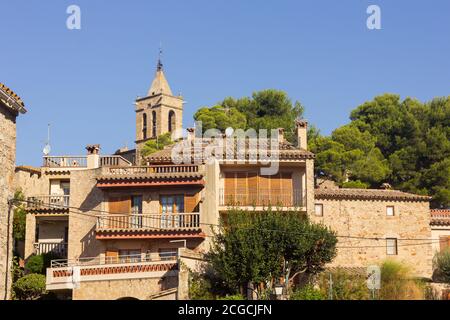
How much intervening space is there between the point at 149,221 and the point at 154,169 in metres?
3.05

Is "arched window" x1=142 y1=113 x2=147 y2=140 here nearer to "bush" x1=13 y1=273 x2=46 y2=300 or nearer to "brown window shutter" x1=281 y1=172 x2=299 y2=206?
"brown window shutter" x1=281 y1=172 x2=299 y2=206

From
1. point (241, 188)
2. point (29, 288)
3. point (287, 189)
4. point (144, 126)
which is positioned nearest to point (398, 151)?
point (287, 189)

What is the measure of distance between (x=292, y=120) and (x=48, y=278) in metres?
33.6

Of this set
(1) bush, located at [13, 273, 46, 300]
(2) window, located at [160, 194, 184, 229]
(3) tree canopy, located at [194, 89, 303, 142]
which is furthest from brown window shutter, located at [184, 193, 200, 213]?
(3) tree canopy, located at [194, 89, 303, 142]

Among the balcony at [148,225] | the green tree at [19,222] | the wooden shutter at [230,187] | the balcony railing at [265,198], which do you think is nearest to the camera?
the balcony at [148,225]

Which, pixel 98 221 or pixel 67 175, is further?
pixel 67 175

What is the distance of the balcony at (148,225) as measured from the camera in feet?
132

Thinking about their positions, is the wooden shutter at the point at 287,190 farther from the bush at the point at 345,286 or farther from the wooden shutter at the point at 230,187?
the bush at the point at 345,286

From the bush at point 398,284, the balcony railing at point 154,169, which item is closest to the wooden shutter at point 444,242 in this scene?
the bush at point 398,284

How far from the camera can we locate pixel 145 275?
3641cm

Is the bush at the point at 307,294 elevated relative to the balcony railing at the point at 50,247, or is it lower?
lower

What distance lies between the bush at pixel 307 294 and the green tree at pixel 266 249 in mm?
1563
